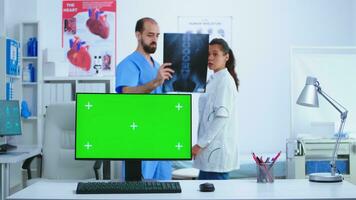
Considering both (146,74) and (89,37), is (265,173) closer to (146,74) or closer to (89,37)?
(146,74)

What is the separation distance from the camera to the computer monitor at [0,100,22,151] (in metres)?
3.86

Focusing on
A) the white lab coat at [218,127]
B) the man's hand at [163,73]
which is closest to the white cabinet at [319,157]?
the white lab coat at [218,127]

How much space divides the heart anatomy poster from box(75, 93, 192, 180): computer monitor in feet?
Result: 10.9

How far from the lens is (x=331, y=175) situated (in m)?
2.38

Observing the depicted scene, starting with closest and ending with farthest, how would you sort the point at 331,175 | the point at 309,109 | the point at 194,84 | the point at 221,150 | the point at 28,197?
the point at 28,197 < the point at 331,175 < the point at 221,150 < the point at 194,84 < the point at 309,109

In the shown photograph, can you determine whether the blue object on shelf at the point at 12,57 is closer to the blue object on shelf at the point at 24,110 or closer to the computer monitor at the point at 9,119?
the blue object on shelf at the point at 24,110

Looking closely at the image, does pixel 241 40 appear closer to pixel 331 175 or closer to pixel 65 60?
pixel 65 60

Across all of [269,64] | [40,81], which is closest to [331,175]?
[269,64]

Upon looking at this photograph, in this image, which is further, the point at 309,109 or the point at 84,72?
the point at 84,72

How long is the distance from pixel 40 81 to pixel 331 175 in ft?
12.4

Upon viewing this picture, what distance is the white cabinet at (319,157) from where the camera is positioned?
425 cm

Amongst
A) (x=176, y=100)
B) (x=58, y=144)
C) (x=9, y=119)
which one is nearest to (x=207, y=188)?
(x=176, y=100)

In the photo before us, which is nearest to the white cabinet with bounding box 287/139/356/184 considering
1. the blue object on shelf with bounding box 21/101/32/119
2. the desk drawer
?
the desk drawer

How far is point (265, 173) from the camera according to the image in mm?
2352
